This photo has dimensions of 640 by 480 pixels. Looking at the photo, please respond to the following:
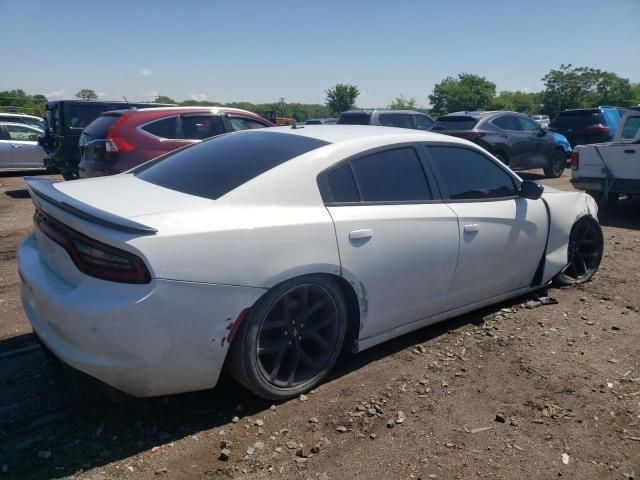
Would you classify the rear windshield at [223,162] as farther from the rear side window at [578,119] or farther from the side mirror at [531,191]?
the rear side window at [578,119]

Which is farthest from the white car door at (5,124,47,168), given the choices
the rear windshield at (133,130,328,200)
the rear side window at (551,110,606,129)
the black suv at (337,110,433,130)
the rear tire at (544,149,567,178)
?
the rear side window at (551,110,606,129)

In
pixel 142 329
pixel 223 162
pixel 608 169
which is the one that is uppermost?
pixel 223 162

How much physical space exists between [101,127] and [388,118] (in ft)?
24.9

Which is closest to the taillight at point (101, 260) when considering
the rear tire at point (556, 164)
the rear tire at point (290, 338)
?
the rear tire at point (290, 338)

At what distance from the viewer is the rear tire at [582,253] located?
4.95 meters

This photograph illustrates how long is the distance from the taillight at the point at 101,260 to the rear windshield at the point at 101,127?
19.0 ft

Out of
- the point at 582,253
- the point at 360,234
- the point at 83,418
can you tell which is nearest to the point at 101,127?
the point at 83,418

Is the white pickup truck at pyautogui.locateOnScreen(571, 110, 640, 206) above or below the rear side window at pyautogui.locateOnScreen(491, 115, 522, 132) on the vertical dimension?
below

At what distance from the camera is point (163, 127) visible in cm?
806

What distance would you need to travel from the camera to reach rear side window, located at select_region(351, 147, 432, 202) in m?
3.39

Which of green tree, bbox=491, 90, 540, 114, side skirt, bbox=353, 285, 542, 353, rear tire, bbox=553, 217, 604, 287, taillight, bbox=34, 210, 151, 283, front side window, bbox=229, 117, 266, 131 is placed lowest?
side skirt, bbox=353, 285, 542, 353

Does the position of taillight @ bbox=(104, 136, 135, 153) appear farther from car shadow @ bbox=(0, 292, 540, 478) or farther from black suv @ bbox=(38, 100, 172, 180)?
car shadow @ bbox=(0, 292, 540, 478)

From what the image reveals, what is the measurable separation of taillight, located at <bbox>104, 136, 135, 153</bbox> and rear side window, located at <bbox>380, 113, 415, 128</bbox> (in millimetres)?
7204

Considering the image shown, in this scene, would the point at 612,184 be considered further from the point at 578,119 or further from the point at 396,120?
the point at 578,119
